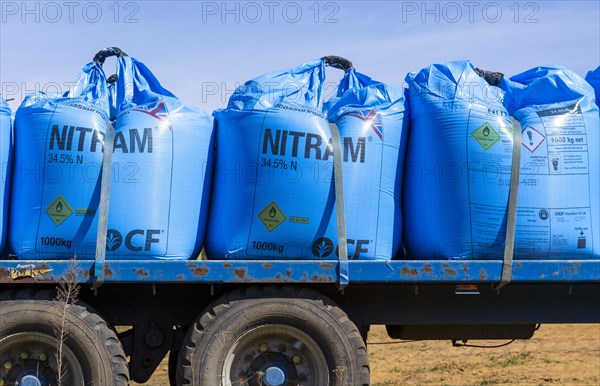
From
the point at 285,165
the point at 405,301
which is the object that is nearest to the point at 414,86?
the point at 285,165

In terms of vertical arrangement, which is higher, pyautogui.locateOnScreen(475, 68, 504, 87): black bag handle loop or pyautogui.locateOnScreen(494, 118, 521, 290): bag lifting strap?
pyautogui.locateOnScreen(475, 68, 504, 87): black bag handle loop

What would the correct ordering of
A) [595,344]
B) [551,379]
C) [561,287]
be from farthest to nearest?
1. [595,344]
2. [551,379]
3. [561,287]

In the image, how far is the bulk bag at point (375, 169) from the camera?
17.3ft

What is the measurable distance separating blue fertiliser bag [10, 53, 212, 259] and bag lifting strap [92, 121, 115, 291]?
4 centimetres

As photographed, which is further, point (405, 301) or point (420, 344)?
point (420, 344)

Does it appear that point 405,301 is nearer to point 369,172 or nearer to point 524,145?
point 369,172

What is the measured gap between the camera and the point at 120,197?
16.9 ft

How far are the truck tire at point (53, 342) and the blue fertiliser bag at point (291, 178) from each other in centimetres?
89

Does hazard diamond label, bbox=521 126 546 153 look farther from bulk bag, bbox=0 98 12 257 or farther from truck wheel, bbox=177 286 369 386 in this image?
bulk bag, bbox=0 98 12 257

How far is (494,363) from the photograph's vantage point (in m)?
9.02

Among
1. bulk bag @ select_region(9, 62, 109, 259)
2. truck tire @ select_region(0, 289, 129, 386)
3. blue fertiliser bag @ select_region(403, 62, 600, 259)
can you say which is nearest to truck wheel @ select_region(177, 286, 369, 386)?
truck tire @ select_region(0, 289, 129, 386)

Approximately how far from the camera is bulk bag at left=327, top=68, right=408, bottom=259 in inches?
208

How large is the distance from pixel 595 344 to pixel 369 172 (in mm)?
6001

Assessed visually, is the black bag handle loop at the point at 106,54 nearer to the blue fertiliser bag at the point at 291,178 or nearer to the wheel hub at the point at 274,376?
the blue fertiliser bag at the point at 291,178
